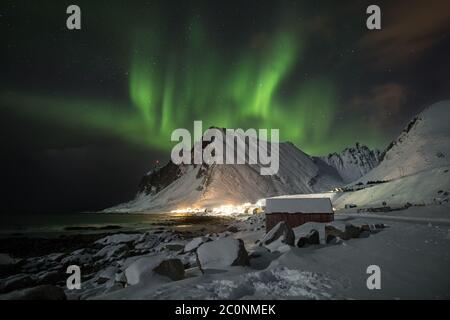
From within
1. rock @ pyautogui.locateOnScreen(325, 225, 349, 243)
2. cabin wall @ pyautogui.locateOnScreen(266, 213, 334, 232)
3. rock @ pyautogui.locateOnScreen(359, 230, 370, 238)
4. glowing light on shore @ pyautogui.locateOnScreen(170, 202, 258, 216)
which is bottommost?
glowing light on shore @ pyautogui.locateOnScreen(170, 202, 258, 216)

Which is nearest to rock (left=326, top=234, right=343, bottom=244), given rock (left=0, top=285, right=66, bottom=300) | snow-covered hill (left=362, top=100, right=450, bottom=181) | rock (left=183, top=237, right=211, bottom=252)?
rock (left=183, top=237, right=211, bottom=252)

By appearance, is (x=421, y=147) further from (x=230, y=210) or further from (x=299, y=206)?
(x=299, y=206)

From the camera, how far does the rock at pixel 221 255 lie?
1377 cm

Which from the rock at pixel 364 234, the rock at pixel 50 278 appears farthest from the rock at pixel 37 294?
the rock at pixel 364 234

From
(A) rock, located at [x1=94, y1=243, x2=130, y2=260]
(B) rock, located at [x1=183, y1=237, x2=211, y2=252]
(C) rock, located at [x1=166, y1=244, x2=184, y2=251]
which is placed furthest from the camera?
(A) rock, located at [x1=94, y1=243, x2=130, y2=260]

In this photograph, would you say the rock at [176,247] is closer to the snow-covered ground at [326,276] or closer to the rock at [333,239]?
the snow-covered ground at [326,276]

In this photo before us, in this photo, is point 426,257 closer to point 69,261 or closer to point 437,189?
point 69,261

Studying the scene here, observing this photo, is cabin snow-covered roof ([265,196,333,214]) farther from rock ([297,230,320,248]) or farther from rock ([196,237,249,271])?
rock ([196,237,249,271])

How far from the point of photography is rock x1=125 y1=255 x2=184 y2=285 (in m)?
12.0

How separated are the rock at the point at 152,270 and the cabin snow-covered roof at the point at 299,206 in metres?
24.7

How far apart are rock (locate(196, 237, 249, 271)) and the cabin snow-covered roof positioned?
21980mm

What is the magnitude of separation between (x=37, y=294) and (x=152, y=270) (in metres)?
3.92
